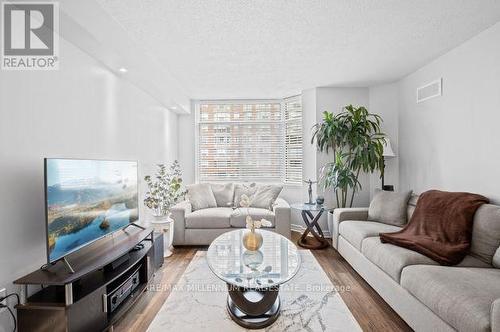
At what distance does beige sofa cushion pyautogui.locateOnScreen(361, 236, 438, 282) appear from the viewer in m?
2.02

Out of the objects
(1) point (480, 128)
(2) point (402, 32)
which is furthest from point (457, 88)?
(2) point (402, 32)

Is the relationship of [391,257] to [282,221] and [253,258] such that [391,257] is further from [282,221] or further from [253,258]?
[282,221]

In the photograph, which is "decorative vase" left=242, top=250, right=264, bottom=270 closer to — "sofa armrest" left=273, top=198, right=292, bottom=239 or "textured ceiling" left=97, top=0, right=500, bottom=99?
"sofa armrest" left=273, top=198, right=292, bottom=239

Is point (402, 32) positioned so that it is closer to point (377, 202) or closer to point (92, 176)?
point (377, 202)

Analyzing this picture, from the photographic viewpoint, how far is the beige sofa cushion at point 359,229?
2754 mm

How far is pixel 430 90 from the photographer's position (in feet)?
10.6

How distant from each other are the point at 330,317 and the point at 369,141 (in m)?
2.60

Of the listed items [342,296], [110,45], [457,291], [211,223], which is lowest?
[342,296]

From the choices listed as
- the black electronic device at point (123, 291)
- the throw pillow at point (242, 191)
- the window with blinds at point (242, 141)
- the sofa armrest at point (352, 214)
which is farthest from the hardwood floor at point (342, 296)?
the window with blinds at point (242, 141)

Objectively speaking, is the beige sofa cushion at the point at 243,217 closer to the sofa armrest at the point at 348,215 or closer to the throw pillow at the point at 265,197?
the throw pillow at the point at 265,197

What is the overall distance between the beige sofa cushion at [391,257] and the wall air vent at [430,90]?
2.08 meters

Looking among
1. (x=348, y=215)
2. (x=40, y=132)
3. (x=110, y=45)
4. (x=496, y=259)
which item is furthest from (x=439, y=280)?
(x=110, y=45)

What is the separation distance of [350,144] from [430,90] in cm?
121

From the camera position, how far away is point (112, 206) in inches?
91.7
